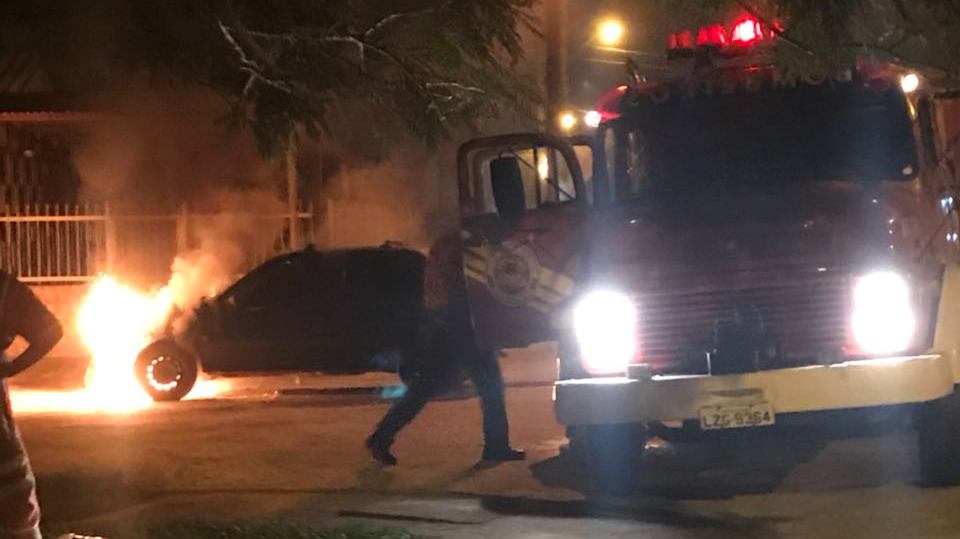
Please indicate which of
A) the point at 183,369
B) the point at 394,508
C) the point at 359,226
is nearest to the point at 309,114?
the point at 394,508

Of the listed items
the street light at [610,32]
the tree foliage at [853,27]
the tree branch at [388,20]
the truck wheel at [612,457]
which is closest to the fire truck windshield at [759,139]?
the tree foliage at [853,27]

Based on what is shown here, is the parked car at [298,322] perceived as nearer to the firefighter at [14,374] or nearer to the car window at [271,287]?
the car window at [271,287]

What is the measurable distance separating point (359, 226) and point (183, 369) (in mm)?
6195

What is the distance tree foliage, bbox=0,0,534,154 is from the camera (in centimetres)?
985

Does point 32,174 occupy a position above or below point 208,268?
above

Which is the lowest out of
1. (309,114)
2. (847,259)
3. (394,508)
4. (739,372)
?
(394,508)

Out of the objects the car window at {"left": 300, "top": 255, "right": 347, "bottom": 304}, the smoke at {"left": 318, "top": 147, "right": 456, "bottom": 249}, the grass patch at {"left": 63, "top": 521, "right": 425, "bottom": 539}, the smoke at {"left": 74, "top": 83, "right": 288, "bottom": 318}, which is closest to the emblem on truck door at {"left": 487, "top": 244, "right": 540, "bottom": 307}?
the grass patch at {"left": 63, "top": 521, "right": 425, "bottom": 539}

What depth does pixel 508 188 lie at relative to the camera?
871 centimetres

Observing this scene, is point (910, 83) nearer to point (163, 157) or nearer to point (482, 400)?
point (482, 400)

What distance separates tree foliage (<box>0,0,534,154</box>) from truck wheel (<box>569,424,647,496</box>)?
2653 millimetres

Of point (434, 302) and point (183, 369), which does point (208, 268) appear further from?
point (434, 302)

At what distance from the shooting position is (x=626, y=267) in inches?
324

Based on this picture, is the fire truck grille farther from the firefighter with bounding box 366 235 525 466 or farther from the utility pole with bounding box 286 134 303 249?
the utility pole with bounding box 286 134 303 249

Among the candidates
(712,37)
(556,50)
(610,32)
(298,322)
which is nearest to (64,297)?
(298,322)
